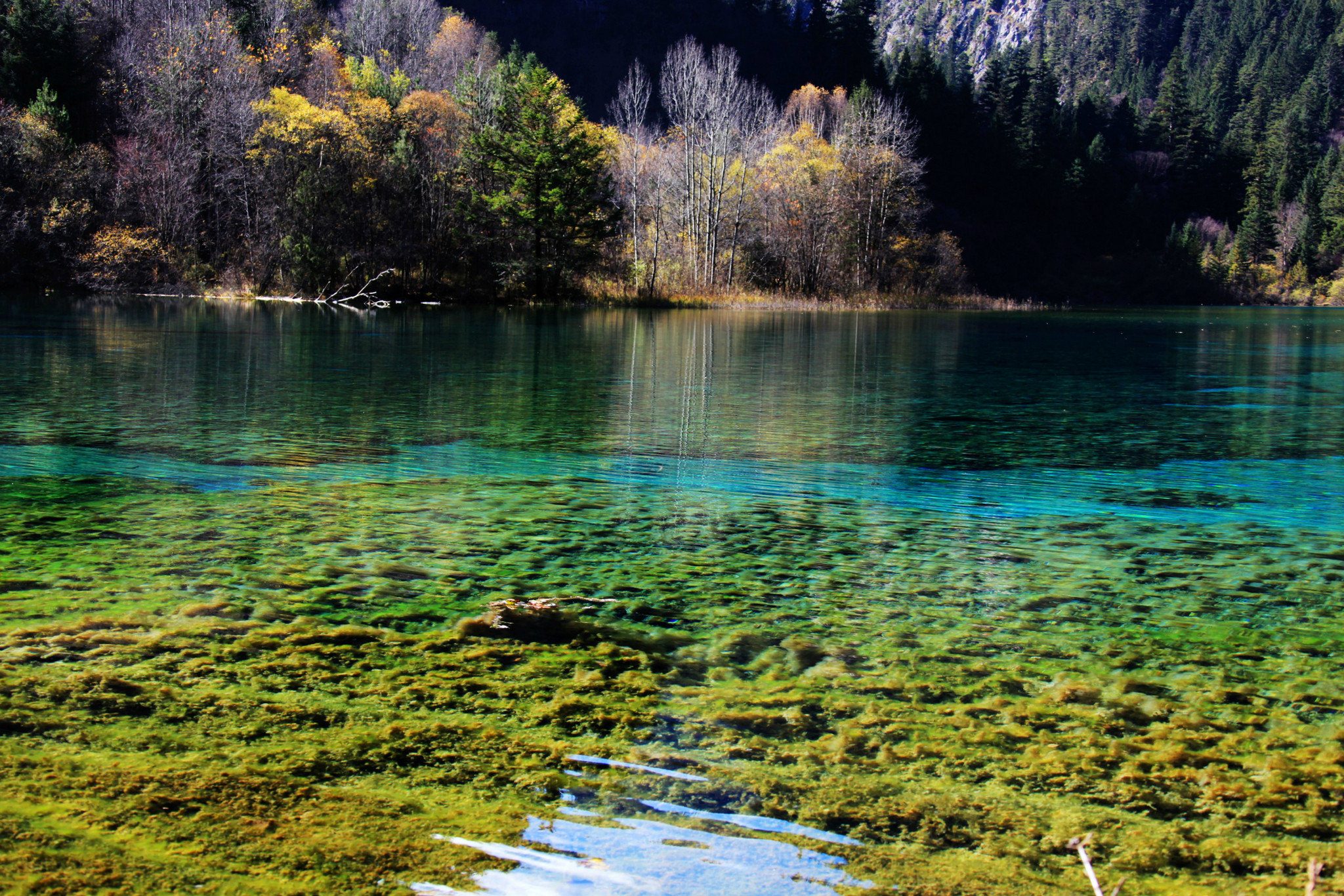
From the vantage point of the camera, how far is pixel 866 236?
55312 mm

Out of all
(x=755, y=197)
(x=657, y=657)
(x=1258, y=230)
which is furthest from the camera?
(x=1258, y=230)

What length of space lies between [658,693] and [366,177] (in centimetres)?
4218

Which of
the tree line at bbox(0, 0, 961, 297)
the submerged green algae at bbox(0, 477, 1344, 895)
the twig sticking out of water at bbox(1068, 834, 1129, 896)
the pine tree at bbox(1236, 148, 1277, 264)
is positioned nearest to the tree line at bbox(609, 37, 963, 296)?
the tree line at bbox(0, 0, 961, 297)

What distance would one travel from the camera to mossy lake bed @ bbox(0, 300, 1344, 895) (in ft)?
7.74

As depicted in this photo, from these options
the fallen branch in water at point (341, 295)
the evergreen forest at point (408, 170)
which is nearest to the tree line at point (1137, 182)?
the evergreen forest at point (408, 170)

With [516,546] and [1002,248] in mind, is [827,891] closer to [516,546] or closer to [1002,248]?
[516,546]

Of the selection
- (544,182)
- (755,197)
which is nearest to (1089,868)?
(544,182)

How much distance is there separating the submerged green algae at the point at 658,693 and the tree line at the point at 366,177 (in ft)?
109

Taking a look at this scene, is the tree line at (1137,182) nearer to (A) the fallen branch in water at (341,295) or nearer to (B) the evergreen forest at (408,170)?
(B) the evergreen forest at (408,170)

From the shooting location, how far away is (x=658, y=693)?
3.31m

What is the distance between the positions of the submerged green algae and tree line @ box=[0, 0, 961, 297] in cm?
3314

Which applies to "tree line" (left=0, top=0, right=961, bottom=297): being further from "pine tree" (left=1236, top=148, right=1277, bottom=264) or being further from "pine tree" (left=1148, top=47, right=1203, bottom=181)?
"pine tree" (left=1148, top=47, right=1203, bottom=181)

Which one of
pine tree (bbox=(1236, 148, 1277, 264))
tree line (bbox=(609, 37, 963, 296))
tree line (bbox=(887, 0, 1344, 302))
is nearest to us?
tree line (bbox=(609, 37, 963, 296))

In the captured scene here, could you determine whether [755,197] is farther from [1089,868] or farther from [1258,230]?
[1258,230]
